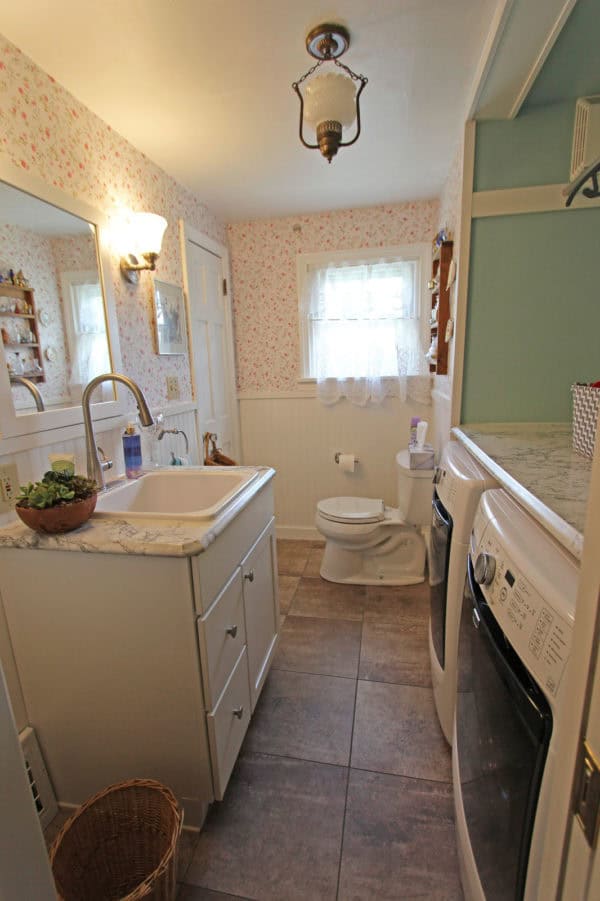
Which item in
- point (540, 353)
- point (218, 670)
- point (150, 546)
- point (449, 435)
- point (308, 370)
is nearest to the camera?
point (150, 546)

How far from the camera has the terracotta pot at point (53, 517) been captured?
1.03 metres

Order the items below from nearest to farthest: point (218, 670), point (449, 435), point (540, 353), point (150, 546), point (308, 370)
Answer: point (150, 546)
point (218, 670)
point (540, 353)
point (449, 435)
point (308, 370)

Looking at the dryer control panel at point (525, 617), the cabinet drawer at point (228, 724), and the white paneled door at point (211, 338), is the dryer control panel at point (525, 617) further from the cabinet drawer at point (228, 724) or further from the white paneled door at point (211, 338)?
the white paneled door at point (211, 338)

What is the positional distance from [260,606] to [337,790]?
23.7 inches

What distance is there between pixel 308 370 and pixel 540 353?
153cm

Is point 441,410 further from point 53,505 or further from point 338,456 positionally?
point 53,505

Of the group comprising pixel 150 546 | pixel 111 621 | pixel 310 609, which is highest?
pixel 150 546

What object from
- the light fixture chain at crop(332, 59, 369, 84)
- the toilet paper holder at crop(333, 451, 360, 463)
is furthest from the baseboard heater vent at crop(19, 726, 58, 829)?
the light fixture chain at crop(332, 59, 369, 84)

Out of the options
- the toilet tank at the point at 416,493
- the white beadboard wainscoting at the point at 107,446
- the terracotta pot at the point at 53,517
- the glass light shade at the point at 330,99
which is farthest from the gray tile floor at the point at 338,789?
the glass light shade at the point at 330,99

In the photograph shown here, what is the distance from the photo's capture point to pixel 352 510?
8.21 ft

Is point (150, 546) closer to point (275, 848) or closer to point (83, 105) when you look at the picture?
point (275, 848)

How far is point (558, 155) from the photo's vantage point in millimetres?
1574

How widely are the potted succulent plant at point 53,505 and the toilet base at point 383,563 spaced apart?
165 centimetres

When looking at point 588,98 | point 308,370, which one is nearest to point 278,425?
point 308,370
